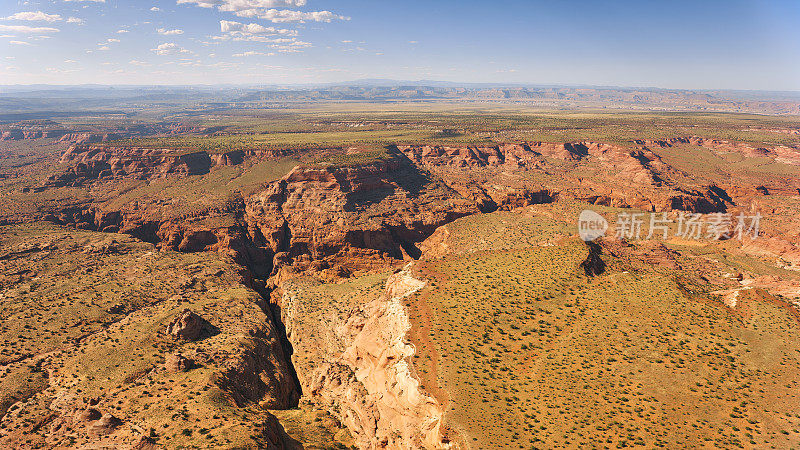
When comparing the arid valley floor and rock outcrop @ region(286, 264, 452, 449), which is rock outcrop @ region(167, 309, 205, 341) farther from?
rock outcrop @ region(286, 264, 452, 449)

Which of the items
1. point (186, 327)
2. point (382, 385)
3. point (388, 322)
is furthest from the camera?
point (186, 327)

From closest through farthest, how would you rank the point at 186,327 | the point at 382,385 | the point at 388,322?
the point at 382,385 → the point at 388,322 → the point at 186,327

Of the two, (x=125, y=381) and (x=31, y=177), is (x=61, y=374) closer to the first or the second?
(x=125, y=381)

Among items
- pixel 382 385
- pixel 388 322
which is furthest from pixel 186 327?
pixel 382 385

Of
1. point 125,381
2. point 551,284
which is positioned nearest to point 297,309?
point 125,381

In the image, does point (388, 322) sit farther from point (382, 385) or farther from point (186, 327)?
point (186, 327)

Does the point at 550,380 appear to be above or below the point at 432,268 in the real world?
below

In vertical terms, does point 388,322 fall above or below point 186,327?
above

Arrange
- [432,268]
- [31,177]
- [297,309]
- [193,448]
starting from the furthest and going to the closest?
[31,177] < [297,309] < [432,268] < [193,448]

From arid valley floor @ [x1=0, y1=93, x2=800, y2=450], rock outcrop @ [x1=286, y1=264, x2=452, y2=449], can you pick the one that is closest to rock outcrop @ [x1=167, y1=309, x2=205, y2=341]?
arid valley floor @ [x1=0, y1=93, x2=800, y2=450]

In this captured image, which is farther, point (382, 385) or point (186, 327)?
point (186, 327)
